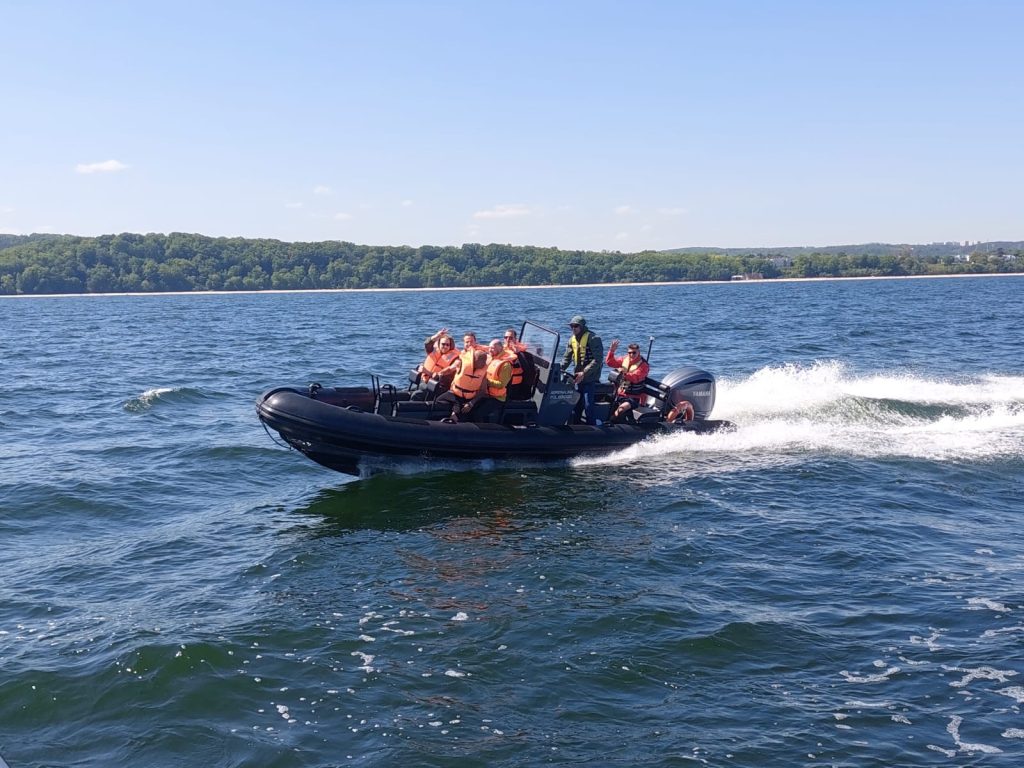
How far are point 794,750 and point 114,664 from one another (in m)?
4.80

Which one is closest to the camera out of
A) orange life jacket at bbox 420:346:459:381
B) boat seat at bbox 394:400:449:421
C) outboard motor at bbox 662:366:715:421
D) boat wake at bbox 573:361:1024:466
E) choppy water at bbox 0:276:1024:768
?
choppy water at bbox 0:276:1024:768

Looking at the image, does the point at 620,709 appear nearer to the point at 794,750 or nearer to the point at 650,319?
the point at 794,750

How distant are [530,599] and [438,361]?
16.2 ft

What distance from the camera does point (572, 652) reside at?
7.13 meters

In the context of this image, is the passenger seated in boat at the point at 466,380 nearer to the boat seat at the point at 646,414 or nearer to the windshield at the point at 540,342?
the windshield at the point at 540,342

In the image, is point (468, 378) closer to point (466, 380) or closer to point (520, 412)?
point (466, 380)

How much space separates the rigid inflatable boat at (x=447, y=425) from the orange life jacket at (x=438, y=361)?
0.43 meters

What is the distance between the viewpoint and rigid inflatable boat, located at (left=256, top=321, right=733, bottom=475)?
11.2 meters

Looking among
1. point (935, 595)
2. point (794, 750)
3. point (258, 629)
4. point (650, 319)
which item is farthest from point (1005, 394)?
point (650, 319)

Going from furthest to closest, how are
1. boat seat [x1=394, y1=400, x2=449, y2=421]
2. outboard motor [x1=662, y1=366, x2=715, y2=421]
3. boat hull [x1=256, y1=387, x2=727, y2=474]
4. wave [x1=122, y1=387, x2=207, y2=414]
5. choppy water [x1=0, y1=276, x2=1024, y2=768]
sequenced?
wave [x1=122, y1=387, x2=207, y2=414] → outboard motor [x1=662, y1=366, x2=715, y2=421] → boat seat [x1=394, y1=400, x2=449, y2=421] → boat hull [x1=256, y1=387, x2=727, y2=474] → choppy water [x1=0, y1=276, x2=1024, y2=768]

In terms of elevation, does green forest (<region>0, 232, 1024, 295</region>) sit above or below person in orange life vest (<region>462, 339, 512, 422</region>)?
above

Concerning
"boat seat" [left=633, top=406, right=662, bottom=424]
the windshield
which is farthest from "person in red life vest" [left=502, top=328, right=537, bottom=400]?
"boat seat" [left=633, top=406, right=662, bottom=424]

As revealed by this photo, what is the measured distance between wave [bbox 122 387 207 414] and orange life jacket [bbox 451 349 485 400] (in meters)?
8.90

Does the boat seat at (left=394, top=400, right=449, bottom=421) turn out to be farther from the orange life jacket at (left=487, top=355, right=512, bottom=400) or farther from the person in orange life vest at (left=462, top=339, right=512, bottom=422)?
the orange life jacket at (left=487, top=355, right=512, bottom=400)
